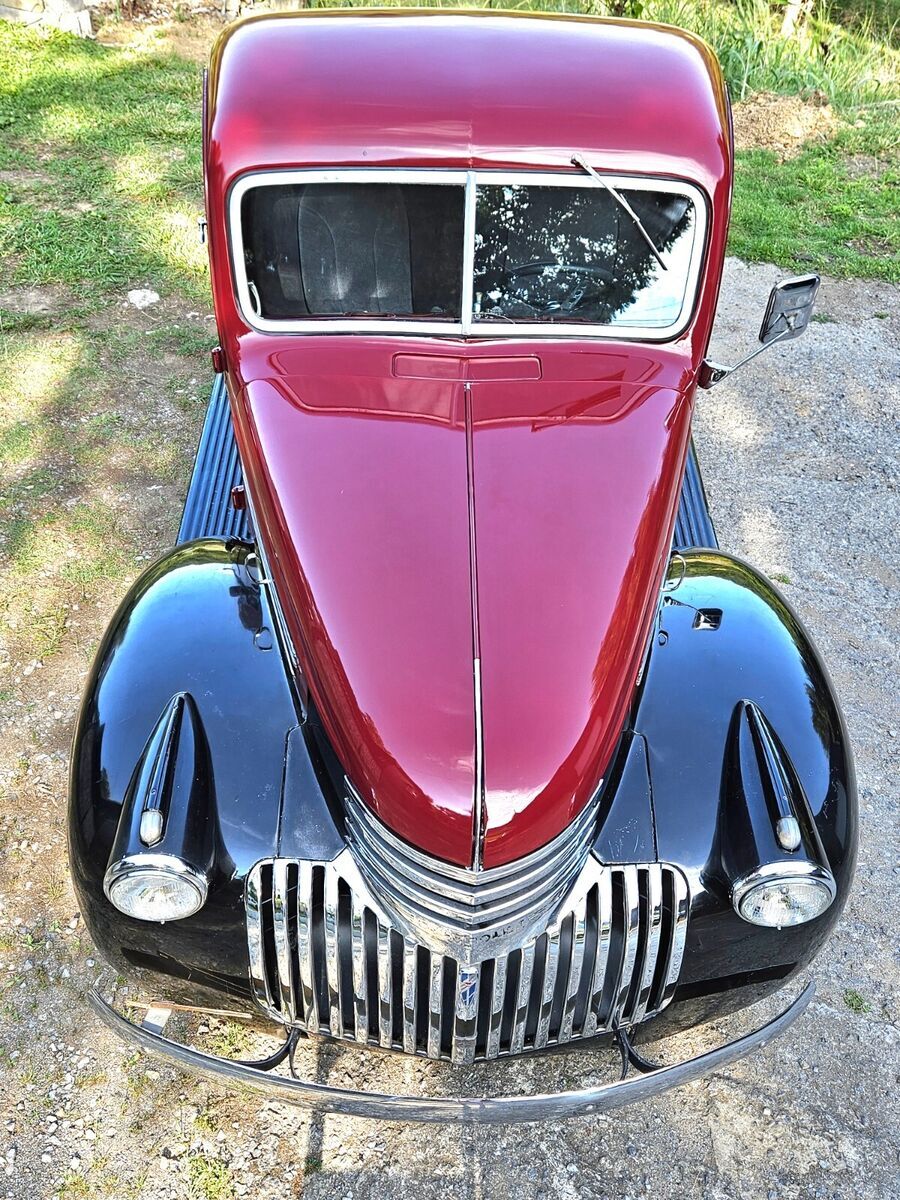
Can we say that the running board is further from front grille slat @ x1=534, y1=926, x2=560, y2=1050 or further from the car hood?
front grille slat @ x1=534, y1=926, x2=560, y2=1050

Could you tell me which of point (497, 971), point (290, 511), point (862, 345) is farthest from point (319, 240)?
point (862, 345)

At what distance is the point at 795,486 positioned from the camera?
16.2 feet

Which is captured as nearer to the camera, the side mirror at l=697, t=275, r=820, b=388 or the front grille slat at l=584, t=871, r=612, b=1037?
the front grille slat at l=584, t=871, r=612, b=1037

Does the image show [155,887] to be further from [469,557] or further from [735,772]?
[735,772]

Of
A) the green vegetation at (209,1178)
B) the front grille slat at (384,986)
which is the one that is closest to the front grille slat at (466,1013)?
the front grille slat at (384,986)

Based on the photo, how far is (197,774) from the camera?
2.20 metres

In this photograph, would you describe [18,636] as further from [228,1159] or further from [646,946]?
[646,946]

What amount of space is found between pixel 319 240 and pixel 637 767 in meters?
1.75

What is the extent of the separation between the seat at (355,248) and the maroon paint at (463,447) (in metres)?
0.10

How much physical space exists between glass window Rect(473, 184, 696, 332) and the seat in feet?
0.75

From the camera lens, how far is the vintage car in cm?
212

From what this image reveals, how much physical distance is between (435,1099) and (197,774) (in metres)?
0.87

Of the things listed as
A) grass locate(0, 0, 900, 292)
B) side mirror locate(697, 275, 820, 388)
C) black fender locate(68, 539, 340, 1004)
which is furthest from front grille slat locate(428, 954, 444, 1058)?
grass locate(0, 0, 900, 292)

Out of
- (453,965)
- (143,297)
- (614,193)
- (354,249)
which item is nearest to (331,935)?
(453,965)
